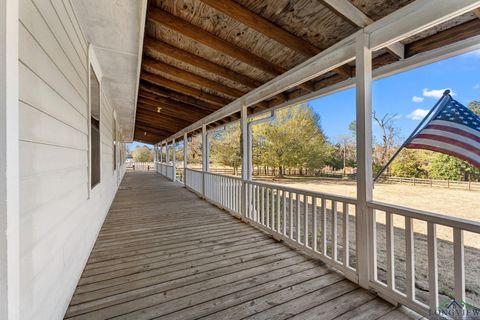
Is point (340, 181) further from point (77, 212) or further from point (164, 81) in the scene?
point (77, 212)

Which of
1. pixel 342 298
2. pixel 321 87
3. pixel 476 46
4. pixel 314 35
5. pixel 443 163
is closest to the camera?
pixel 476 46

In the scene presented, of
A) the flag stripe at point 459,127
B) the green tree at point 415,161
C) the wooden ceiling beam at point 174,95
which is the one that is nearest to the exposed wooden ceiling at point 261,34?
the flag stripe at point 459,127

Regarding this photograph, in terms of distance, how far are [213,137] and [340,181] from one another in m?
12.2

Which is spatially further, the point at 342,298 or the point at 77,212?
the point at 77,212

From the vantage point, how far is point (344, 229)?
2312 mm

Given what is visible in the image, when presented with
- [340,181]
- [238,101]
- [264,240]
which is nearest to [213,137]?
[340,181]

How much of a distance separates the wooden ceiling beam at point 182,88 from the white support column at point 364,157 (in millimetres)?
2891

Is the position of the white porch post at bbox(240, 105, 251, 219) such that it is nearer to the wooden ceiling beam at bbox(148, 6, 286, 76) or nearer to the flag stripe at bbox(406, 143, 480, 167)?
the wooden ceiling beam at bbox(148, 6, 286, 76)

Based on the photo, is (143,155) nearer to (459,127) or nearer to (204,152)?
(204,152)

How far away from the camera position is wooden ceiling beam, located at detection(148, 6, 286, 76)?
7.34 ft

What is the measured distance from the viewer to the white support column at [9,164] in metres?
0.81

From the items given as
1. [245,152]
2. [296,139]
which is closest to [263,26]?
[245,152]

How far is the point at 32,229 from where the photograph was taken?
3.55 ft

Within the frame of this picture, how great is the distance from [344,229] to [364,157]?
0.82 metres
